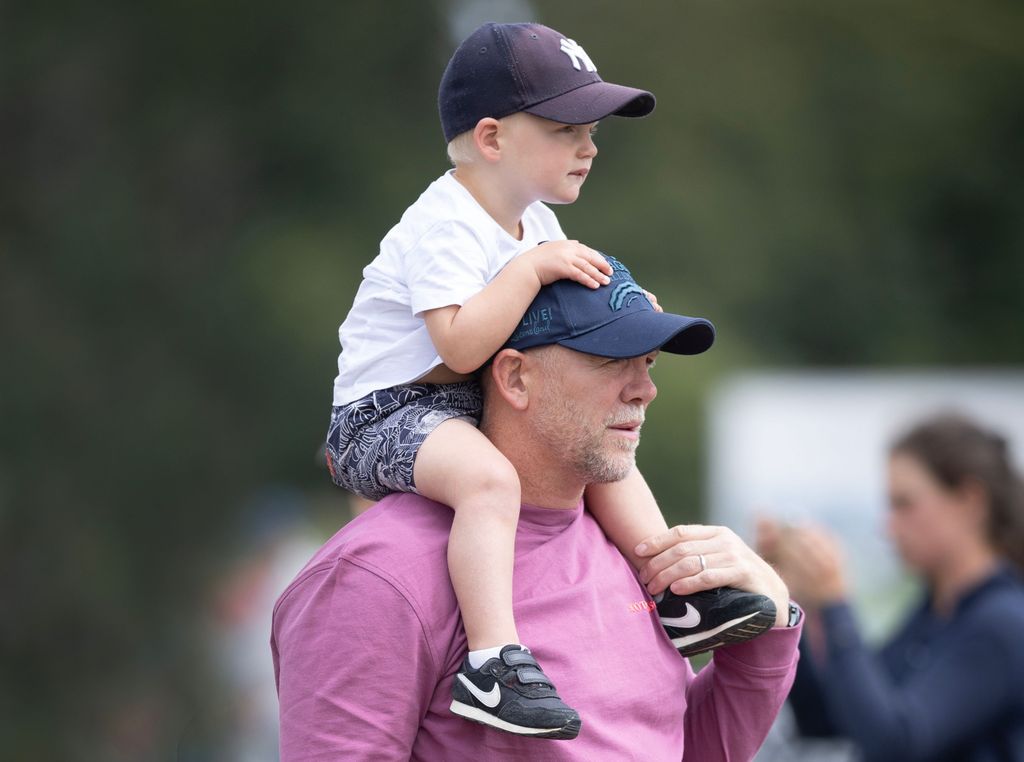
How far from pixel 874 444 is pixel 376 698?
7356 millimetres

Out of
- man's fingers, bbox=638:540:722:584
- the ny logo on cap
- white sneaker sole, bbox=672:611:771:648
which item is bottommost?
white sneaker sole, bbox=672:611:771:648

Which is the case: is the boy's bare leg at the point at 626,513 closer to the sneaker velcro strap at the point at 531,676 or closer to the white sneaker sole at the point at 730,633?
the white sneaker sole at the point at 730,633

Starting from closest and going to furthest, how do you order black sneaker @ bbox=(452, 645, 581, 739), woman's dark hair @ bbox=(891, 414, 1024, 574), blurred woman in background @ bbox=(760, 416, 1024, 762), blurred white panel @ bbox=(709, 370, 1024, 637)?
1. black sneaker @ bbox=(452, 645, 581, 739)
2. blurred woman in background @ bbox=(760, 416, 1024, 762)
3. woman's dark hair @ bbox=(891, 414, 1024, 574)
4. blurred white panel @ bbox=(709, 370, 1024, 637)

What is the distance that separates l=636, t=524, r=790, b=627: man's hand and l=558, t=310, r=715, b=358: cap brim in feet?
1.11

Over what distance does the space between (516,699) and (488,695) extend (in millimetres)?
49

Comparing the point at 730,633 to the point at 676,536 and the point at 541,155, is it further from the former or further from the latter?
the point at 541,155

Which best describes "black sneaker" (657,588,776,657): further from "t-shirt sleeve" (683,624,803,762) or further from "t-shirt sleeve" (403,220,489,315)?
"t-shirt sleeve" (403,220,489,315)

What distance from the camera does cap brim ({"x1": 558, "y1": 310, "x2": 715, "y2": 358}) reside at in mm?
2500

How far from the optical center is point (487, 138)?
2.62 m

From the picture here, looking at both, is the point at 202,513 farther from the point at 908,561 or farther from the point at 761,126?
the point at 908,561

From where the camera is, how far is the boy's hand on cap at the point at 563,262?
2500 millimetres

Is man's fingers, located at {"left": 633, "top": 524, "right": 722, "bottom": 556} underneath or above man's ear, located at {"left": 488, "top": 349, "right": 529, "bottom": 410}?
underneath

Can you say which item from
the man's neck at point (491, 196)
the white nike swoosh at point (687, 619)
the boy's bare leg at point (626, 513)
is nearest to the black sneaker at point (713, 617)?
the white nike swoosh at point (687, 619)

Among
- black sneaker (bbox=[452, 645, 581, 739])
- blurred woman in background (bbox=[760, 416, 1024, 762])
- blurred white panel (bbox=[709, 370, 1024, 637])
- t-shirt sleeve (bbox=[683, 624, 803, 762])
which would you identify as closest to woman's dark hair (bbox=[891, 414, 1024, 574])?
blurred woman in background (bbox=[760, 416, 1024, 762])
